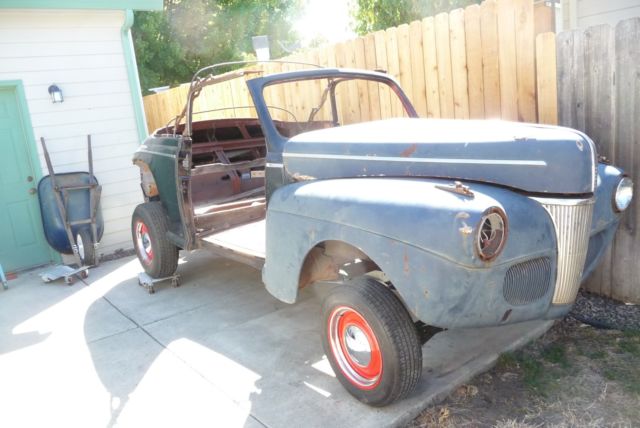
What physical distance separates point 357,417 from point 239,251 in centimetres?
183

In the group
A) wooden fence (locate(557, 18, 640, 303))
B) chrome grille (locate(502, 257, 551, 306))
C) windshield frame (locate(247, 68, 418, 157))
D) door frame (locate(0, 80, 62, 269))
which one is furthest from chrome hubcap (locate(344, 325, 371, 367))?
door frame (locate(0, 80, 62, 269))

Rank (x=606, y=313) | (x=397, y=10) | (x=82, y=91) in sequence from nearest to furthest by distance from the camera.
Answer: (x=606, y=313), (x=82, y=91), (x=397, y=10)

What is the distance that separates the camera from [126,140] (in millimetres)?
7633

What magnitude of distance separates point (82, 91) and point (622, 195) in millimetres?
6671

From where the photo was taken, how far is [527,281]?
2568 millimetres

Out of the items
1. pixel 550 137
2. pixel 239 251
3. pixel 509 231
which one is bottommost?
pixel 239 251

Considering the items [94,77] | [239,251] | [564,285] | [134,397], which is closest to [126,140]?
[94,77]

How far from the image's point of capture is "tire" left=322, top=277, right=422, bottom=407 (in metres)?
2.72

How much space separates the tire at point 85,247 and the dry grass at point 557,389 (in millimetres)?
5149

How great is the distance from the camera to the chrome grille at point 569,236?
2.60 m

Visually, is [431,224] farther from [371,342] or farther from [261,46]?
[261,46]

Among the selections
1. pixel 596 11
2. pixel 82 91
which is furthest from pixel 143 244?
pixel 596 11

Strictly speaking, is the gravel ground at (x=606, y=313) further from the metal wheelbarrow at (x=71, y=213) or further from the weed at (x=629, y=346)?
the metal wheelbarrow at (x=71, y=213)

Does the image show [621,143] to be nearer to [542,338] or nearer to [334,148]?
[542,338]
